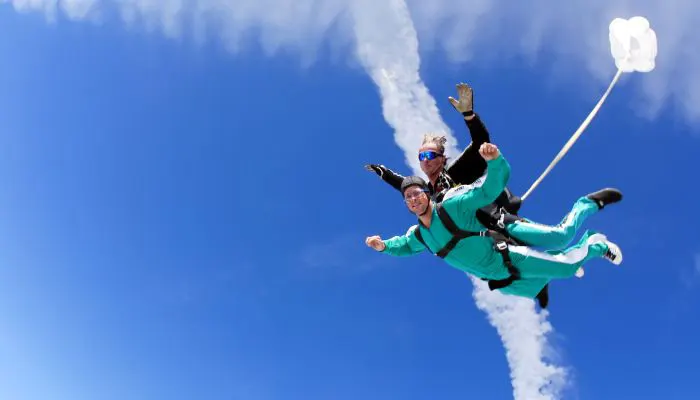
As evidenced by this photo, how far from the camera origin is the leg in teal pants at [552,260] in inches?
413

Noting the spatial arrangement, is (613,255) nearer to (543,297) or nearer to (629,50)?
(543,297)

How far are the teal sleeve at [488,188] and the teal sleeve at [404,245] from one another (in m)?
1.64

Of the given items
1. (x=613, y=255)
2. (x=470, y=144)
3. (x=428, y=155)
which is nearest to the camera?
(x=470, y=144)

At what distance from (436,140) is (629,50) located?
3.53m

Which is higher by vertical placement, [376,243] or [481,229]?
[376,243]

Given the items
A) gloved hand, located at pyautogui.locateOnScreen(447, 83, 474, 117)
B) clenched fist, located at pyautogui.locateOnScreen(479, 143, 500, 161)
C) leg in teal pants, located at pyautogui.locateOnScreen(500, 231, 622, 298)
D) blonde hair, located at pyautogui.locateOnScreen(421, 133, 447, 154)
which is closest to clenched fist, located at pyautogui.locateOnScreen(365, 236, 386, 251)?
blonde hair, located at pyautogui.locateOnScreen(421, 133, 447, 154)

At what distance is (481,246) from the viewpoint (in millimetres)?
10156

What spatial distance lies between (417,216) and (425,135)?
1530mm

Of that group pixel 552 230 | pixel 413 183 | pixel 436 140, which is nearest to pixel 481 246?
pixel 552 230

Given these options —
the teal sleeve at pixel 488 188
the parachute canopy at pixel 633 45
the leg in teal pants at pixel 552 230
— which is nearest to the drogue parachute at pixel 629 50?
the parachute canopy at pixel 633 45

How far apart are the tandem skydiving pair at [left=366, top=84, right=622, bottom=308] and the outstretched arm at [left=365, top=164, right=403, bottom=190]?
4 centimetres

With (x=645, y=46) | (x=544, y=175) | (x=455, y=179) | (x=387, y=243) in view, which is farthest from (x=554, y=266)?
(x=645, y=46)

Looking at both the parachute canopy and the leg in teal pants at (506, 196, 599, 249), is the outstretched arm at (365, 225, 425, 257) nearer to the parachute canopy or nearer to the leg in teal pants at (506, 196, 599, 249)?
the leg in teal pants at (506, 196, 599, 249)

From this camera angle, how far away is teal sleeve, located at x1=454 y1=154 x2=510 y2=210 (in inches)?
345
